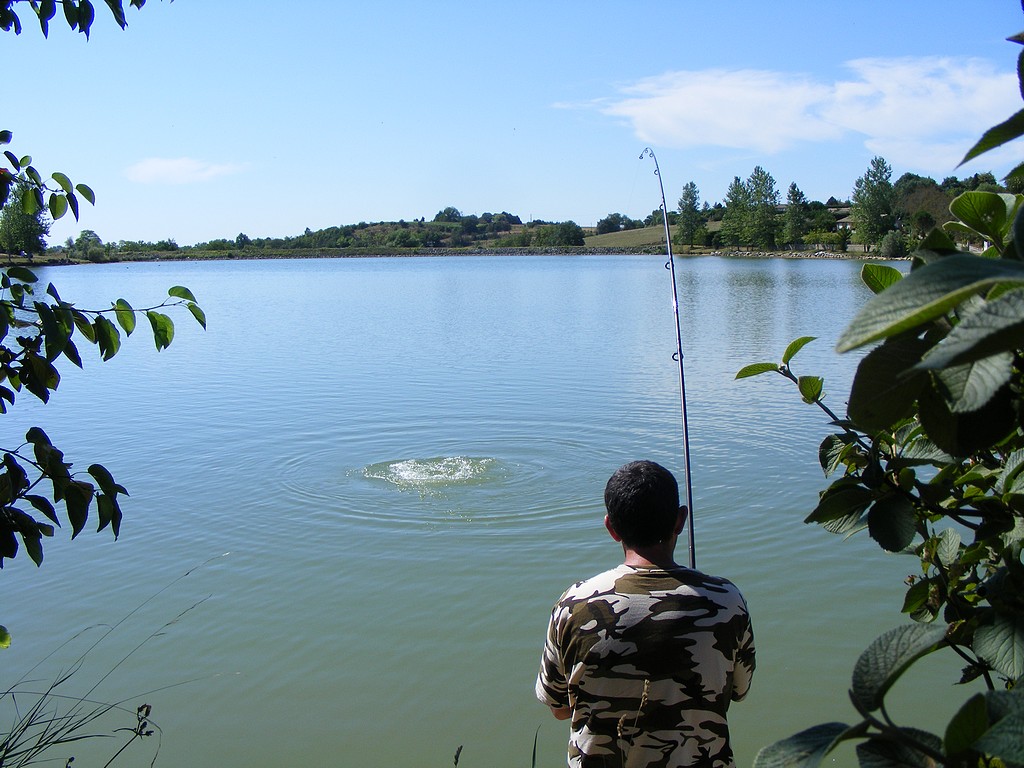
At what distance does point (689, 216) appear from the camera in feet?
395

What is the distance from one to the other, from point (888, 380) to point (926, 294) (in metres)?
0.27

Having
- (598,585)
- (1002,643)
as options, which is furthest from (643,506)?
Result: (1002,643)

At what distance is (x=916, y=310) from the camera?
516mm

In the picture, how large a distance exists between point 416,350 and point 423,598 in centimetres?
1569

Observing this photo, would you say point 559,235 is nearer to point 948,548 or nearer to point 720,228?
point 720,228

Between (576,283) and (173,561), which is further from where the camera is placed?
(576,283)

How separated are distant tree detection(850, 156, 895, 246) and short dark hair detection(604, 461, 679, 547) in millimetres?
83468

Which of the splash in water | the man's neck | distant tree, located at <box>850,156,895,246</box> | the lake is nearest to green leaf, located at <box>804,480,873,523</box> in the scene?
the man's neck

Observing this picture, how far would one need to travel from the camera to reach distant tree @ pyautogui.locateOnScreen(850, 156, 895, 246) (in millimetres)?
84688

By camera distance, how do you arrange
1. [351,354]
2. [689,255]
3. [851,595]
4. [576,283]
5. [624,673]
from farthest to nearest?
[689,255]
[576,283]
[351,354]
[851,595]
[624,673]

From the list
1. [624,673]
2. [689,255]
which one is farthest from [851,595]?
[689,255]

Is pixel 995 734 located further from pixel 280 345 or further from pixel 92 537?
pixel 280 345

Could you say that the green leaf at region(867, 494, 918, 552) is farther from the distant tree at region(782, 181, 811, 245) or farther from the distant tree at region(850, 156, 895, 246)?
the distant tree at region(782, 181, 811, 245)

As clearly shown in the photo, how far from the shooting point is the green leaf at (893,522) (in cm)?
132
